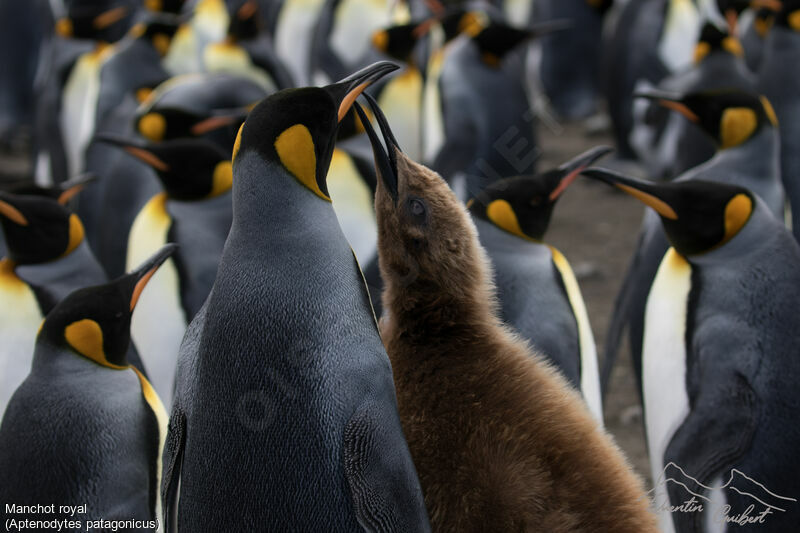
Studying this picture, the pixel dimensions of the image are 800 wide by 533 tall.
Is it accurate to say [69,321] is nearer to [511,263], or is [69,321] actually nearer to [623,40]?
[511,263]

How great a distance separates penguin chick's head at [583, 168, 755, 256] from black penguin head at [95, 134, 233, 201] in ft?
4.10

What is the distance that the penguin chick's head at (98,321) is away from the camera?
6.97ft

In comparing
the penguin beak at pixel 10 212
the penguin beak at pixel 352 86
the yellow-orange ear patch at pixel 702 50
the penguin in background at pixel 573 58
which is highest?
the penguin beak at pixel 352 86

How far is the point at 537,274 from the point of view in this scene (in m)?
2.58

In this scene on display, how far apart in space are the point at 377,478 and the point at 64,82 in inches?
232

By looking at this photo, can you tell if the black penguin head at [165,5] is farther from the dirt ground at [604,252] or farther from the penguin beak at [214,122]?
the penguin beak at [214,122]

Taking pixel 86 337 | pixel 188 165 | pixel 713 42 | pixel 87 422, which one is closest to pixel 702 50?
pixel 713 42

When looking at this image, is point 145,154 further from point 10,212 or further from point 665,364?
point 665,364

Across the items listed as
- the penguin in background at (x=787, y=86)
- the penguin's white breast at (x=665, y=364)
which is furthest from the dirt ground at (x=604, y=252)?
the penguin in background at (x=787, y=86)

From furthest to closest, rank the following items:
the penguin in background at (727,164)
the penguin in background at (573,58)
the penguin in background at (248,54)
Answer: the penguin in background at (573,58) < the penguin in background at (248,54) < the penguin in background at (727,164)

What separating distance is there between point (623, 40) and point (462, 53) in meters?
2.66

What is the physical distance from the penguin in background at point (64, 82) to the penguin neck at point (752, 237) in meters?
4.71

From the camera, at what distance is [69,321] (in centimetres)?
212

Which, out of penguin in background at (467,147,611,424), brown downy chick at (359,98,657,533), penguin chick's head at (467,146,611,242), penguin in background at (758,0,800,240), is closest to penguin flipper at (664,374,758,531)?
penguin in background at (467,147,611,424)
